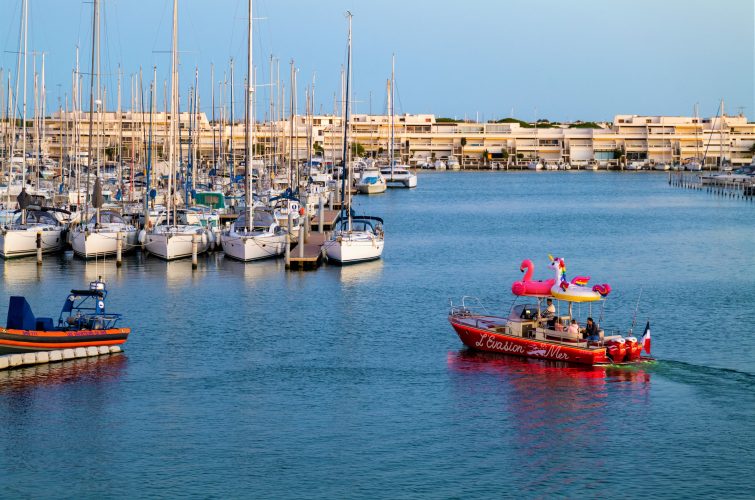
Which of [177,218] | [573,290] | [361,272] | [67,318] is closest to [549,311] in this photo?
[573,290]

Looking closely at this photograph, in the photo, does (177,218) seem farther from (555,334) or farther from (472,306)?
(555,334)

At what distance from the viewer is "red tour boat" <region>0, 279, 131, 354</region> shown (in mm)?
33375

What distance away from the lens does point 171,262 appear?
182 feet

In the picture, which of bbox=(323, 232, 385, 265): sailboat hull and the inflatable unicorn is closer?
the inflatable unicorn

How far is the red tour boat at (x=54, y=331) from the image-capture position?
109 ft

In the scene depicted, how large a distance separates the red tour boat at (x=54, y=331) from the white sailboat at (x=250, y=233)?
63.8 feet

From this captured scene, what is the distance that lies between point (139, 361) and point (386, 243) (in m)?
34.5

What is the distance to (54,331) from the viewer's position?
34.0m

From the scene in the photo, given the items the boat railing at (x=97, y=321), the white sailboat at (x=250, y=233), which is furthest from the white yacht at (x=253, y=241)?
the boat railing at (x=97, y=321)

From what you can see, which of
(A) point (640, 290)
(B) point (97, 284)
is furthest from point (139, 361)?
(A) point (640, 290)

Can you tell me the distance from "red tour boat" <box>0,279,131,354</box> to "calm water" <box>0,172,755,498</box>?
2.77 feet

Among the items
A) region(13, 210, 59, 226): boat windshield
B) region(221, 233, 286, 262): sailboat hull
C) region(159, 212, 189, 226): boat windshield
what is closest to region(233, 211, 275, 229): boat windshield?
region(221, 233, 286, 262): sailboat hull

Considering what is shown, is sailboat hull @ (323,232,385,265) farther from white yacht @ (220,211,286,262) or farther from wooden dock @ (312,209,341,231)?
wooden dock @ (312,209,341,231)

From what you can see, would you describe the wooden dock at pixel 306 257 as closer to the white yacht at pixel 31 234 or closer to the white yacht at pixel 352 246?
the white yacht at pixel 352 246
